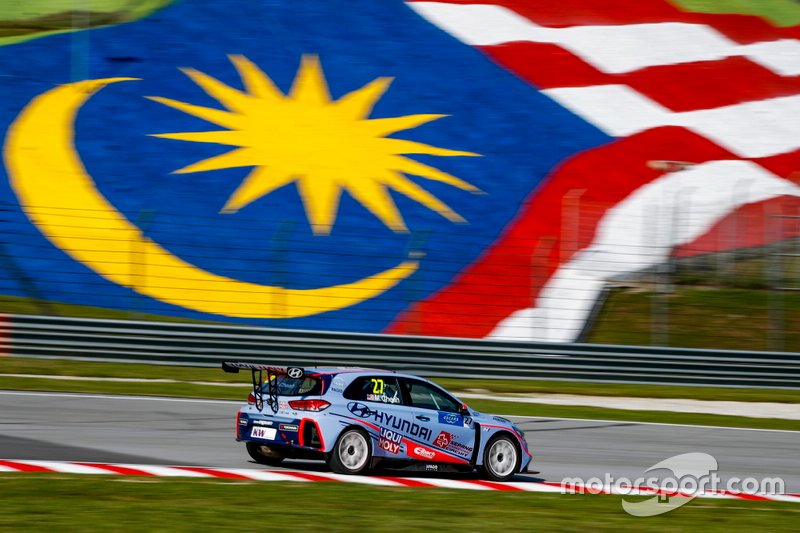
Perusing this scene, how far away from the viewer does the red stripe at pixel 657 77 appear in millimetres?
32219

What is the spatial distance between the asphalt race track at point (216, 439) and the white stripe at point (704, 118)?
16.4m

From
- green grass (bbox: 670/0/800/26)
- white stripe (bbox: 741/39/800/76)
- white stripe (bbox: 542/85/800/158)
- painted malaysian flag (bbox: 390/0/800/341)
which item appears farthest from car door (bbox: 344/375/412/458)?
green grass (bbox: 670/0/800/26)

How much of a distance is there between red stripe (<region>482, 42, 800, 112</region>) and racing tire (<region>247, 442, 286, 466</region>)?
74.7ft

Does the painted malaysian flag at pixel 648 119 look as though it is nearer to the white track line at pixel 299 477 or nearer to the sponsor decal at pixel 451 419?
the sponsor decal at pixel 451 419

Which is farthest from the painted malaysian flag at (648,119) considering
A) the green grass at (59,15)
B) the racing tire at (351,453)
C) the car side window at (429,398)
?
the racing tire at (351,453)

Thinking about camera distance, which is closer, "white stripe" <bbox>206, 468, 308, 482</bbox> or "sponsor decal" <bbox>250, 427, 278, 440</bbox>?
"white stripe" <bbox>206, 468, 308, 482</bbox>

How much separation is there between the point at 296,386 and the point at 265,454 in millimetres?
797

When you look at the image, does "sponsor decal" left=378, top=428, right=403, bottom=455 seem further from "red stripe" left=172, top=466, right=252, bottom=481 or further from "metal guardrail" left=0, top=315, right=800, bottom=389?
"metal guardrail" left=0, top=315, right=800, bottom=389

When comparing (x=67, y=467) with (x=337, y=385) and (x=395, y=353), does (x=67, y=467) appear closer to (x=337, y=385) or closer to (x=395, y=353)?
(x=337, y=385)

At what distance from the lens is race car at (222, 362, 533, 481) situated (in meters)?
10.5

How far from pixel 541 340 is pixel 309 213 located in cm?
803

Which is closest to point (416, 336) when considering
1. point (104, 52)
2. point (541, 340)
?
point (541, 340)

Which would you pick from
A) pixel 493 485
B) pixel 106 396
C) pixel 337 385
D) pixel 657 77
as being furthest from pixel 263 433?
pixel 657 77

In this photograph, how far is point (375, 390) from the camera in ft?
36.1
